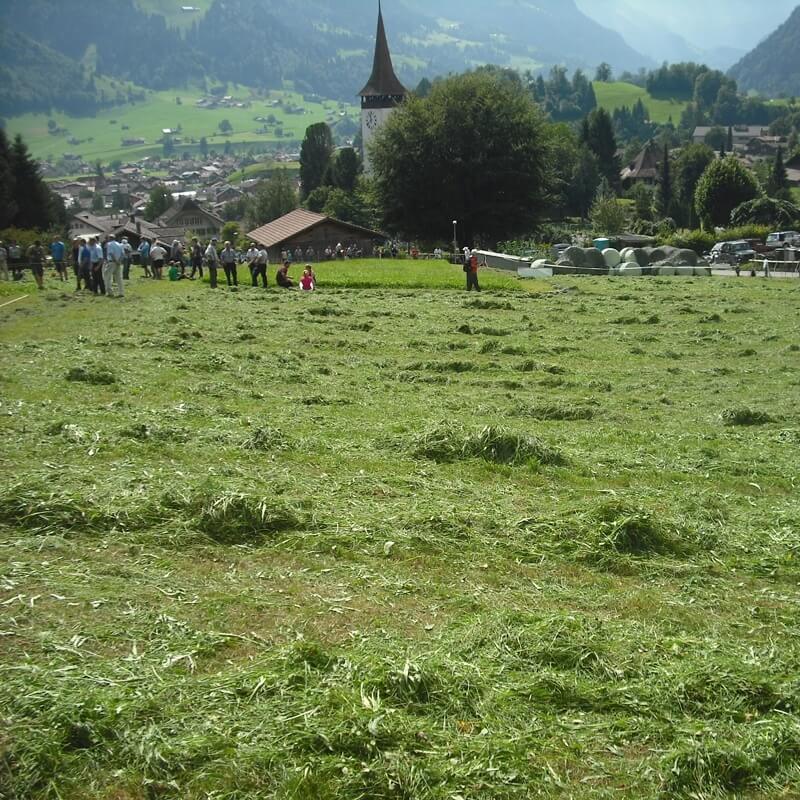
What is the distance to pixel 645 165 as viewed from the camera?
187000 mm

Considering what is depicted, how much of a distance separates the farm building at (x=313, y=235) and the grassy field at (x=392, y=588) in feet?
150

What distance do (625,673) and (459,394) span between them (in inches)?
389

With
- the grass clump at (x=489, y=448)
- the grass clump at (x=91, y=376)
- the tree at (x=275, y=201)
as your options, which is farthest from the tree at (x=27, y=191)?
the grass clump at (x=489, y=448)

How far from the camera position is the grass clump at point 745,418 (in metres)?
14.3

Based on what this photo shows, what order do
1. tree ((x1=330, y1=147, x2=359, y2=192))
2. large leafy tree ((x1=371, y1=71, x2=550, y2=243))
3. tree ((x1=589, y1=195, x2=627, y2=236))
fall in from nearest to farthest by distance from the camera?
large leafy tree ((x1=371, y1=71, x2=550, y2=243))
tree ((x1=589, y1=195, x2=627, y2=236))
tree ((x1=330, y1=147, x2=359, y2=192))

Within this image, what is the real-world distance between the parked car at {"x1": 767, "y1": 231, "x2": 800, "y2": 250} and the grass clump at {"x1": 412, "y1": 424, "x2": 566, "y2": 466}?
66.5 m

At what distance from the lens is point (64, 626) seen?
265 inches

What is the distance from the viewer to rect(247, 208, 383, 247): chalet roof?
61.8 meters

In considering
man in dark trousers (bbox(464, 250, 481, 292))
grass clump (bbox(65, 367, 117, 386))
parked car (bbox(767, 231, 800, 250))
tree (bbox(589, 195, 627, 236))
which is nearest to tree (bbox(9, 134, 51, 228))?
man in dark trousers (bbox(464, 250, 481, 292))

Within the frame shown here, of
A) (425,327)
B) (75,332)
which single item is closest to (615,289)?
(425,327)

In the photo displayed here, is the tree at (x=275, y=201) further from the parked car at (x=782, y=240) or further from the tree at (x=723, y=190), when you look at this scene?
the parked car at (x=782, y=240)

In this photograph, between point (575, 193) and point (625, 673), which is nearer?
point (625, 673)

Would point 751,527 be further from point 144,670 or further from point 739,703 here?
point 144,670

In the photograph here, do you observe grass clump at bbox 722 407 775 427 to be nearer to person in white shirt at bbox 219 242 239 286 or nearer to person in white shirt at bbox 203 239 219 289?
person in white shirt at bbox 203 239 219 289
